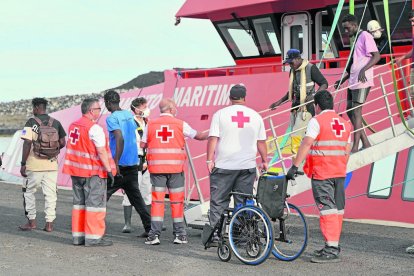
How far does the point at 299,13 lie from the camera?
16062mm

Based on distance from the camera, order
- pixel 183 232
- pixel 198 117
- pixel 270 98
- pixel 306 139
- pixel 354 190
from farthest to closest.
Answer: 1. pixel 198 117
2. pixel 270 98
3. pixel 354 190
4. pixel 183 232
5. pixel 306 139

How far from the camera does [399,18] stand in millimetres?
14109

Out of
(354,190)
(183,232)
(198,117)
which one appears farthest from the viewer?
(198,117)

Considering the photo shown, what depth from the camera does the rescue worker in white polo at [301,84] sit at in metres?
10.5

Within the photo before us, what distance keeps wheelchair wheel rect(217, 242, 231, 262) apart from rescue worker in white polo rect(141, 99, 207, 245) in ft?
4.11

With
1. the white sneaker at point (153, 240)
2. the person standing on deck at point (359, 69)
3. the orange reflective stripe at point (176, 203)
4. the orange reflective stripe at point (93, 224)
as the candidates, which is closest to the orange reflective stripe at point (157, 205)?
the orange reflective stripe at point (176, 203)

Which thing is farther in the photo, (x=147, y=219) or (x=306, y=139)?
(x=147, y=219)

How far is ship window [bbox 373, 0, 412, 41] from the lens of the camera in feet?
46.2

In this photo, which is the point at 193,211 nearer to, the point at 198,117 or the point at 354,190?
the point at 354,190

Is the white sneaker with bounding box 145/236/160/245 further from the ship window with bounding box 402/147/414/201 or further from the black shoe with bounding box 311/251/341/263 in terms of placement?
the ship window with bounding box 402/147/414/201

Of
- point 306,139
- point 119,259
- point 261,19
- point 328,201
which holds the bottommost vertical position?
point 119,259

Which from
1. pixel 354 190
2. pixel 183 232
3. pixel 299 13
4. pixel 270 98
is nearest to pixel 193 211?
pixel 183 232

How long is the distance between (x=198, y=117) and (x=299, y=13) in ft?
10.1

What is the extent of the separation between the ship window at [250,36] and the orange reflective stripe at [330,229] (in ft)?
29.1
